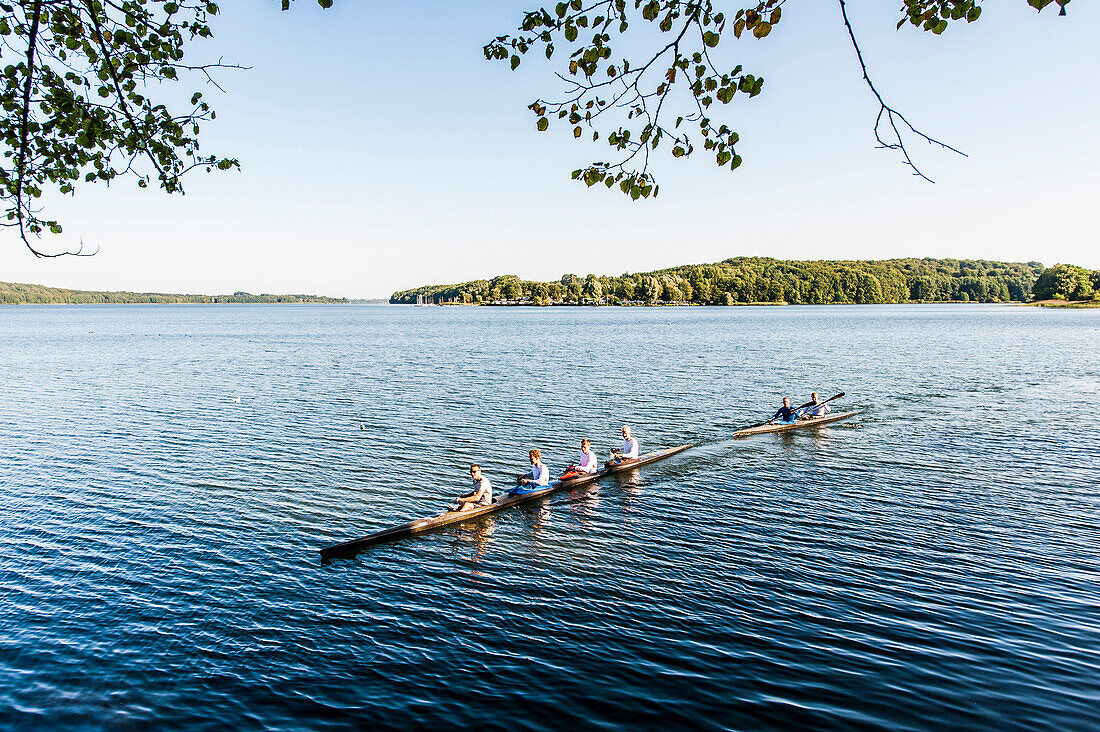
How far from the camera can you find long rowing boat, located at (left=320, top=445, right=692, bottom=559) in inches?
691

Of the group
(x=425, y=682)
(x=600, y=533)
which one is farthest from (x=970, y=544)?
(x=425, y=682)

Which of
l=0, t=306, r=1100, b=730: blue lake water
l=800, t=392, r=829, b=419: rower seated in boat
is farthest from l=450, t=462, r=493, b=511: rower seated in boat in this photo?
l=800, t=392, r=829, b=419: rower seated in boat

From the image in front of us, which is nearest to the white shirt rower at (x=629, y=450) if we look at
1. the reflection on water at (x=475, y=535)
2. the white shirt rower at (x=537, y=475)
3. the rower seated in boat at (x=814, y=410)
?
the white shirt rower at (x=537, y=475)

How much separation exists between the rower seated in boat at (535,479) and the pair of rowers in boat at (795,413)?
15641 mm

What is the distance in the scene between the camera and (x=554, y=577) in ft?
53.2

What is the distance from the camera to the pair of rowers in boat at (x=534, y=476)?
20812mm

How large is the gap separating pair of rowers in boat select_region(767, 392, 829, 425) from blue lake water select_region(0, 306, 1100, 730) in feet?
4.24

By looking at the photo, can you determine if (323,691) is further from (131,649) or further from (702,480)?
(702,480)

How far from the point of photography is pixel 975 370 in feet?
184

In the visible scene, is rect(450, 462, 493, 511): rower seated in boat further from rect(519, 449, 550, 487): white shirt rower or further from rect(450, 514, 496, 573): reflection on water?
rect(519, 449, 550, 487): white shirt rower

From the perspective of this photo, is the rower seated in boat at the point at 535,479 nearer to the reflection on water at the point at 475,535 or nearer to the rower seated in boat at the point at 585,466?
the rower seated in boat at the point at 585,466

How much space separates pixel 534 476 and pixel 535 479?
0.11 m

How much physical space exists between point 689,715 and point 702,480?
14.2 meters

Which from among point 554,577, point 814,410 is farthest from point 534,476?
point 814,410
